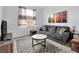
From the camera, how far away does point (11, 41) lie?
90.0 inches

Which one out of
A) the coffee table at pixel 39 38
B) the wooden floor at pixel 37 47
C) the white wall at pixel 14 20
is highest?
the white wall at pixel 14 20

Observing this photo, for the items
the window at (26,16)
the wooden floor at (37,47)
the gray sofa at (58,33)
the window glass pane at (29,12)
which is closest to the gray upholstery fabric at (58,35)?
the gray sofa at (58,33)

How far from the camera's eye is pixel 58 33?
7.47 ft

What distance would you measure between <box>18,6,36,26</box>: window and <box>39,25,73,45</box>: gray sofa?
32cm

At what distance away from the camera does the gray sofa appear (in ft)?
7.18

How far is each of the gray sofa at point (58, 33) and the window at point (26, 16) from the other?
1.05ft

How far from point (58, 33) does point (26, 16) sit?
921 millimetres

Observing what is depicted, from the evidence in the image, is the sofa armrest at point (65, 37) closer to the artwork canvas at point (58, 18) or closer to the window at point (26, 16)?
the artwork canvas at point (58, 18)

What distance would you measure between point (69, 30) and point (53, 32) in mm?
397

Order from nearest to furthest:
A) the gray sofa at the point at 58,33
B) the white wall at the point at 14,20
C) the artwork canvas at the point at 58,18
Answer: the white wall at the point at 14,20, the gray sofa at the point at 58,33, the artwork canvas at the point at 58,18

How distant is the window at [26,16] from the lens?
2.16m
